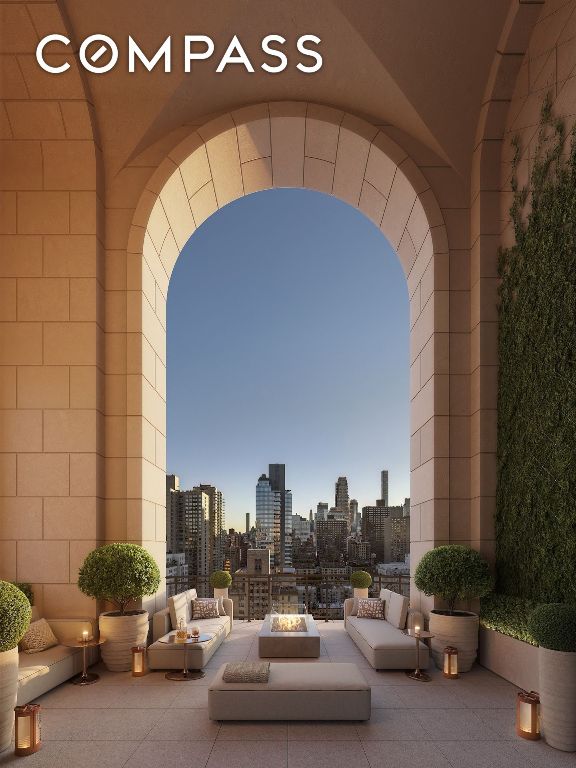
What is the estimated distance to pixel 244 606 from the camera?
10.8 metres

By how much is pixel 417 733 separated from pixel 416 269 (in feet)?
21.7

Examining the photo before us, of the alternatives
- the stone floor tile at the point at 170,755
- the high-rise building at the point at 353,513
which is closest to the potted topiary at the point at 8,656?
the stone floor tile at the point at 170,755

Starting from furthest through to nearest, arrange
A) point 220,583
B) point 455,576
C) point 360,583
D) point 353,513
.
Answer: point 353,513
point 360,583
point 220,583
point 455,576

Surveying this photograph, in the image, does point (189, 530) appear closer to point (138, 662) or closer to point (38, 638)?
point (138, 662)

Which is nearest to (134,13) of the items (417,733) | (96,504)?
(96,504)

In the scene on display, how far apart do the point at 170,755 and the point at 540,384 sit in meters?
5.23

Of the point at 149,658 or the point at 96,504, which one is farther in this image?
the point at 96,504

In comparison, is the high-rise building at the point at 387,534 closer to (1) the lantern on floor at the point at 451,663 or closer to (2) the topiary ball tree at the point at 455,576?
(2) the topiary ball tree at the point at 455,576

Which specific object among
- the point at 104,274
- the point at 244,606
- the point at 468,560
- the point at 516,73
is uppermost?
the point at 516,73

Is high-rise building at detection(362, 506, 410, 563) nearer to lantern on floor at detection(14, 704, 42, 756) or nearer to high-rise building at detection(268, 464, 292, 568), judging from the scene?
high-rise building at detection(268, 464, 292, 568)

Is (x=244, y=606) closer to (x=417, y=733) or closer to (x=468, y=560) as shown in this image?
(x=468, y=560)

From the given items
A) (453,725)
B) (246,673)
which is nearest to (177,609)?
(246,673)

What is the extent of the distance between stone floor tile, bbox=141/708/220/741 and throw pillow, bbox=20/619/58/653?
1.97 m

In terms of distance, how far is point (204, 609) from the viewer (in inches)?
356
